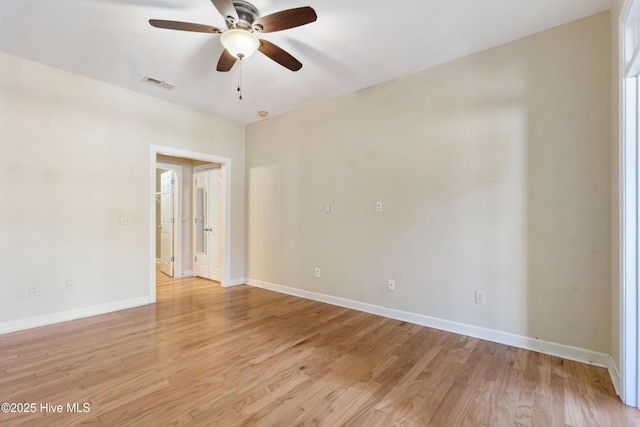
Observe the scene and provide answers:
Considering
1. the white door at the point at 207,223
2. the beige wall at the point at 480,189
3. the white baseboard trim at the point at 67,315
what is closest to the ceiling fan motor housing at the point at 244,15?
the beige wall at the point at 480,189

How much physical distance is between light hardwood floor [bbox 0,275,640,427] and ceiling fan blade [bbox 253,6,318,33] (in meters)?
2.57

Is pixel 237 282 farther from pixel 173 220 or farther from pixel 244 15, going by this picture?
pixel 244 15

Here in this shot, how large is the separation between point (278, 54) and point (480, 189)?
230 cm

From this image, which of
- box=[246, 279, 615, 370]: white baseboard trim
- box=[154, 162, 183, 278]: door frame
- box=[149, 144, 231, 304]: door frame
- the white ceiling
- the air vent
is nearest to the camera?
the white ceiling

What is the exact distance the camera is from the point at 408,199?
3.31 m

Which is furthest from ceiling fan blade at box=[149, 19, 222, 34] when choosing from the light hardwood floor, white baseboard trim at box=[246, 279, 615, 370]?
white baseboard trim at box=[246, 279, 615, 370]

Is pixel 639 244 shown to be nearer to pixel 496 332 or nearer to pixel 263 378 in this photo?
pixel 496 332

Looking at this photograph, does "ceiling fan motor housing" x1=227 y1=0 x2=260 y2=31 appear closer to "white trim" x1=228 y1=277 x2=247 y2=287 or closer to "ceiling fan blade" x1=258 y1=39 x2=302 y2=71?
"ceiling fan blade" x1=258 y1=39 x2=302 y2=71

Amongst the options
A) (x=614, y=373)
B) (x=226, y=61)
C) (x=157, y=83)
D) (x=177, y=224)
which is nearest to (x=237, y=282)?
(x=177, y=224)

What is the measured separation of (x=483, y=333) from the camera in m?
2.83

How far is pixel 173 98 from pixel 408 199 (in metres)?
3.50

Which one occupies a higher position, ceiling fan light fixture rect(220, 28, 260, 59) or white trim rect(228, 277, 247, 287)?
ceiling fan light fixture rect(220, 28, 260, 59)

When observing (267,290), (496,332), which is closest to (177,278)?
(267,290)

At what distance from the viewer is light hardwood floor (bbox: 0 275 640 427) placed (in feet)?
5.73
